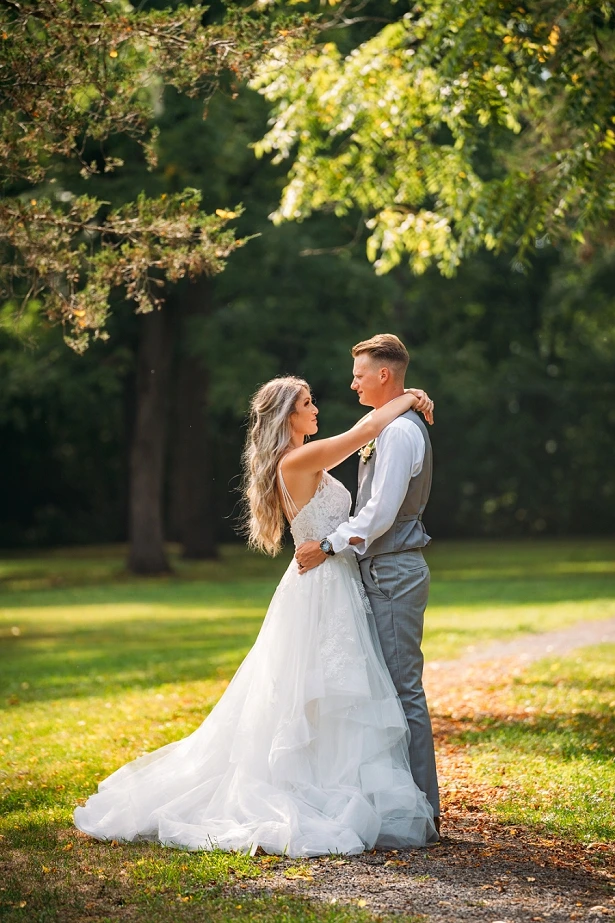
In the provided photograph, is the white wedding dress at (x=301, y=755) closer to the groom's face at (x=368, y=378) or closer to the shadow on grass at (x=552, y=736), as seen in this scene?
the groom's face at (x=368, y=378)

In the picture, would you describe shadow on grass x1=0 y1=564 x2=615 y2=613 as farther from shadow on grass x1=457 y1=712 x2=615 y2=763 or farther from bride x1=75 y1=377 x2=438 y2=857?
bride x1=75 y1=377 x2=438 y2=857

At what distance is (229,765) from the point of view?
5789 mm

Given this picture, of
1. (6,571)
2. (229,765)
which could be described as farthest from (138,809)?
(6,571)

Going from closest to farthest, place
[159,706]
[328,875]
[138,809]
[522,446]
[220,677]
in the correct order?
[328,875] → [138,809] → [159,706] → [220,677] → [522,446]

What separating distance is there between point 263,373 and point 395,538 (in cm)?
1732

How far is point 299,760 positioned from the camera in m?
5.59

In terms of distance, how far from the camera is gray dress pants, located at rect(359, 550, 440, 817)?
18.5ft

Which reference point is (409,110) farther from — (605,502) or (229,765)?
(605,502)

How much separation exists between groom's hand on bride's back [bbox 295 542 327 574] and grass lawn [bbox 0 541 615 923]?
1451 mm

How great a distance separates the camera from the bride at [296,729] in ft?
17.8

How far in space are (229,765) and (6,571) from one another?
879 inches

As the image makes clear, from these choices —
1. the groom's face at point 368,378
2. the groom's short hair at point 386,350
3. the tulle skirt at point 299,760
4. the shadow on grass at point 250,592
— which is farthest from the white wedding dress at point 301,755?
the shadow on grass at point 250,592

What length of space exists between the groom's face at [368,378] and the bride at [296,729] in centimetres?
11

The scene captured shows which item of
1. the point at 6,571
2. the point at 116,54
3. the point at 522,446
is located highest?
the point at 116,54
